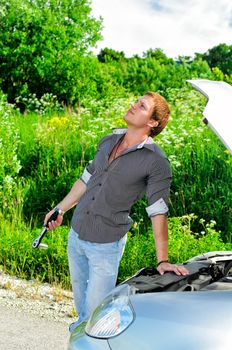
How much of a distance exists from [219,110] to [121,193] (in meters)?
1.12

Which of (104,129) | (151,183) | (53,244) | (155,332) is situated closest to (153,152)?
(151,183)

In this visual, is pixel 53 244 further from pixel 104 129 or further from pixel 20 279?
pixel 104 129

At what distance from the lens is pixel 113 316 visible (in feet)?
10.3

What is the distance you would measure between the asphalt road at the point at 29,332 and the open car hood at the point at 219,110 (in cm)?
242

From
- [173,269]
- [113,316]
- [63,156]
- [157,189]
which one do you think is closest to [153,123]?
[157,189]

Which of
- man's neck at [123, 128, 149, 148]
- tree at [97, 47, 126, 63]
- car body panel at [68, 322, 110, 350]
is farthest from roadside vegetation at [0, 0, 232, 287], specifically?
tree at [97, 47, 126, 63]

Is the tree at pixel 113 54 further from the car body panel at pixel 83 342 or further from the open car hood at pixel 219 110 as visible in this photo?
the car body panel at pixel 83 342

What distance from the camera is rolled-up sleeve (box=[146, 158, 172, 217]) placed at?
13.5 ft

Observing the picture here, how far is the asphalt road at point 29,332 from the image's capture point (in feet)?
17.1

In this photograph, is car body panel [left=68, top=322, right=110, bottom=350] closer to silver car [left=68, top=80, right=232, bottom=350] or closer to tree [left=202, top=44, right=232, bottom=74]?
silver car [left=68, top=80, right=232, bottom=350]

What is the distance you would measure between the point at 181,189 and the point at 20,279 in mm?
2728

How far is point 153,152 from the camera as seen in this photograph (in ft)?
13.7

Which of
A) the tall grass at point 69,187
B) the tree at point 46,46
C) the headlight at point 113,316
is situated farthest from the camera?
the tree at point 46,46

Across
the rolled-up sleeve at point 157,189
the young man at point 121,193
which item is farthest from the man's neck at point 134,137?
the rolled-up sleeve at point 157,189
